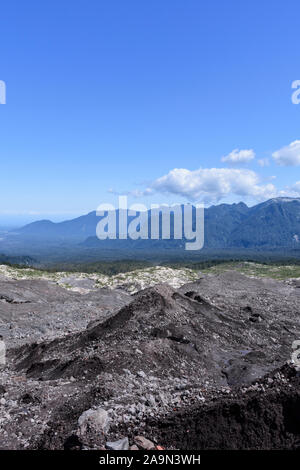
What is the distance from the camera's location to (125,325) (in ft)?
61.9

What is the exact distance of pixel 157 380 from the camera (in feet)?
44.7

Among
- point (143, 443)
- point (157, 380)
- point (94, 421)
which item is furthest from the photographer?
point (157, 380)

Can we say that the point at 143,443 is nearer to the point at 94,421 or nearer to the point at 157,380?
the point at 94,421

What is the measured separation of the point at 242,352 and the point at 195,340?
10.1ft

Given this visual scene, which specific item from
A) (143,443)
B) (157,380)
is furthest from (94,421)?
(157,380)

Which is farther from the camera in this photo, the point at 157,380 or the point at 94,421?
the point at 157,380

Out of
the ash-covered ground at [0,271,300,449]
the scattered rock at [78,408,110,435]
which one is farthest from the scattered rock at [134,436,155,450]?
the scattered rock at [78,408,110,435]

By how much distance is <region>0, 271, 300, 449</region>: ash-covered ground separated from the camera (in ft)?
28.4

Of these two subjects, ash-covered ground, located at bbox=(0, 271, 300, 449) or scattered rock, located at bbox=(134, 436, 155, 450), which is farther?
ash-covered ground, located at bbox=(0, 271, 300, 449)

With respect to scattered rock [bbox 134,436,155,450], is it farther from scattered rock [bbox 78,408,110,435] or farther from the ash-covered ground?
scattered rock [bbox 78,408,110,435]

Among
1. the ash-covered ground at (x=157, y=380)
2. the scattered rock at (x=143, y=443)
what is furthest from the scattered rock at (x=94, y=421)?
the scattered rock at (x=143, y=443)

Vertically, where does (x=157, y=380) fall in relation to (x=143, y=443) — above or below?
below
